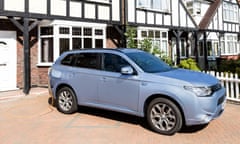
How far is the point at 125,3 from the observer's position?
1541cm

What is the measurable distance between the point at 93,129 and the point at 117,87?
1.14 meters

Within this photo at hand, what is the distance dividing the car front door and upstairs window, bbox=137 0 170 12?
1033 cm

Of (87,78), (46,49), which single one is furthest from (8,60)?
(87,78)

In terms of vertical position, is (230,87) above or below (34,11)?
below

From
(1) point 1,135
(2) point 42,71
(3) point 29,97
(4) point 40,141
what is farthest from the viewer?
(2) point 42,71

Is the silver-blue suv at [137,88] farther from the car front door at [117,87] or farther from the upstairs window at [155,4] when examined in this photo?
the upstairs window at [155,4]

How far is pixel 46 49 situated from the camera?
12883 mm

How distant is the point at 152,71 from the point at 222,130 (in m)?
2.09

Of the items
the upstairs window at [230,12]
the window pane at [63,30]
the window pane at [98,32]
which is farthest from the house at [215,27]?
the window pane at [63,30]

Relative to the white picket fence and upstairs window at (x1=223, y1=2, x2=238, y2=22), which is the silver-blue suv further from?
upstairs window at (x1=223, y1=2, x2=238, y2=22)

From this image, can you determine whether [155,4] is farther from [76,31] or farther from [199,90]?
[199,90]

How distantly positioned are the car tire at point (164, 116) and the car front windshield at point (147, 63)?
34.7 inches

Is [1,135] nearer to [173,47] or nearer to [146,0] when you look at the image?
[146,0]

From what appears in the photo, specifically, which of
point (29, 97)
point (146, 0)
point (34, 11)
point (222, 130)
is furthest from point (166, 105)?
point (146, 0)
